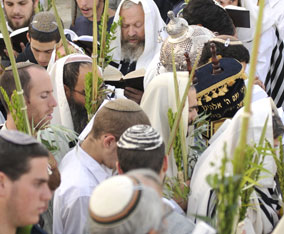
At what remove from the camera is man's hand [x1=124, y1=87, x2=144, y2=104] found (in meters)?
4.45

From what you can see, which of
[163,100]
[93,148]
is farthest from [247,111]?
[163,100]

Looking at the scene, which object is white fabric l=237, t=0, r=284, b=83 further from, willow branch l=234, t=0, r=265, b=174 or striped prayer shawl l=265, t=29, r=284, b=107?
willow branch l=234, t=0, r=265, b=174

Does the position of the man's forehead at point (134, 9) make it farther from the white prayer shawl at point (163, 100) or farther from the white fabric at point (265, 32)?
the white prayer shawl at point (163, 100)

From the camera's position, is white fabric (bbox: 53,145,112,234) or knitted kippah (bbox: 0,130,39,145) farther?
white fabric (bbox: 53,145,112,234)

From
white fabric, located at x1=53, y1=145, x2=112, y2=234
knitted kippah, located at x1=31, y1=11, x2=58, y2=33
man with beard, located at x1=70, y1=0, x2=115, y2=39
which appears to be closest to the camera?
white fabric, located at x1=53, y1=145, x2=112, y2=234

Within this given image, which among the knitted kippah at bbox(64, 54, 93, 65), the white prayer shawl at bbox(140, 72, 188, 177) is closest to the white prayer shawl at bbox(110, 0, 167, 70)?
the knitted kippah at bbox(64, 54, 93, 65)

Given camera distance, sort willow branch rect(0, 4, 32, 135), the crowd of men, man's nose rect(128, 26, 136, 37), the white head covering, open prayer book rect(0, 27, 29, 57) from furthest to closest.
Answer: man's nose rect(128, 26, 136, 37)
open prayer book rect(0, 27, 29, 57)
the white head covering
willow branch rect(0, 4, 32, 135)
the crowd of men

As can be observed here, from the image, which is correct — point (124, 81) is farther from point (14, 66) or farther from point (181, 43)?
point (14, 66)

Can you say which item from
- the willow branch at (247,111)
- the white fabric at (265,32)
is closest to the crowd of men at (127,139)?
the willow branch at (247,111)

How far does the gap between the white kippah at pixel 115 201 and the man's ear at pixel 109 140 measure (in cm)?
129

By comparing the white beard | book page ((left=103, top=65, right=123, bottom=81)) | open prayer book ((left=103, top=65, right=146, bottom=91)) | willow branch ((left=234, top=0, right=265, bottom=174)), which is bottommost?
the white beard

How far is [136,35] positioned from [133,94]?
118cm

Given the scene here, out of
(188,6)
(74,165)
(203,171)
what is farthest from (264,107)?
(188,6)

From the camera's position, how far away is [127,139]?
2547 millimetres
